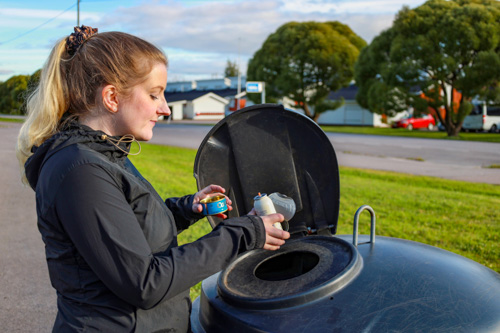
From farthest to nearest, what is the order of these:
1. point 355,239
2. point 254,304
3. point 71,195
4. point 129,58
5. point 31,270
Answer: point 31,270
point 355,239
point 254,304
point 129,58
point 71,195

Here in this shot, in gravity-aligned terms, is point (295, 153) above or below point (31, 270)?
above

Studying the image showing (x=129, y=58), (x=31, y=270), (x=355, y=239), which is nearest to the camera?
(x=129, y=58)

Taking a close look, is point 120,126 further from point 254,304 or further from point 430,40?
point 430,40

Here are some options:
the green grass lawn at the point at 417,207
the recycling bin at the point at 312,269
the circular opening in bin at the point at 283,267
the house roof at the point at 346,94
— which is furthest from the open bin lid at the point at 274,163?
the house roof at the point at 346,94

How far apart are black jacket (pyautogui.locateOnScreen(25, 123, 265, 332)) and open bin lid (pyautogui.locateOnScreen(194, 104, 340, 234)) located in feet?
2.27

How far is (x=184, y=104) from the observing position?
177 feet

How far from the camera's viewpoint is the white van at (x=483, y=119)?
96.0ft

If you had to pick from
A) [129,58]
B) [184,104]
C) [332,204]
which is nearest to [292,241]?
[332,204]

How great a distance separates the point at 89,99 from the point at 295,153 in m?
1.00

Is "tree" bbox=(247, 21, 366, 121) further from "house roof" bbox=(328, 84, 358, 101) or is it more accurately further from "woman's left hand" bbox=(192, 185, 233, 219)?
"woman's left hand" bbox=(192, 185, 233, 219)

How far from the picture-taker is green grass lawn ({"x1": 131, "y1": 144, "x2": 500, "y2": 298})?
496 cm

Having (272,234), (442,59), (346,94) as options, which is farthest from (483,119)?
(272,234)

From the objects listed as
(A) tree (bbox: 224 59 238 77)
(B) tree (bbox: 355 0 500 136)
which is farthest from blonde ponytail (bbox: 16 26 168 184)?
(A) tree (bbox: 224 59 238 77)

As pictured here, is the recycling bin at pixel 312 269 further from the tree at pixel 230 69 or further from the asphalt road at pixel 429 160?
the tree at pixel 230 69
